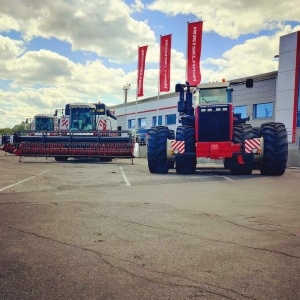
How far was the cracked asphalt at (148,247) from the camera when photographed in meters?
2.47

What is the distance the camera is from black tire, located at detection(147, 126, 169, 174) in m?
11.9

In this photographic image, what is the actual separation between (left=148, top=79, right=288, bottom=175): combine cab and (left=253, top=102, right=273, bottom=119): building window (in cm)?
1472

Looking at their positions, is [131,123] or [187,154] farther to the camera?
[131,123]

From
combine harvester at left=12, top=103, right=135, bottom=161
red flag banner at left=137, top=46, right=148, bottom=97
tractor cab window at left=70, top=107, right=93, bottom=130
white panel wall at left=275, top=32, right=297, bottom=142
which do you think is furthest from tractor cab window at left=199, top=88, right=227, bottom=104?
red flag banner at left=137, top=46, right=148, bottom=97

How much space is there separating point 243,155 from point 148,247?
28.5 feet

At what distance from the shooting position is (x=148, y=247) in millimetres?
3443

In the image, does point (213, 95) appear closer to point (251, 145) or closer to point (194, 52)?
point (251, 145)

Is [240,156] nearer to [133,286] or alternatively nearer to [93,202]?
[93,202]

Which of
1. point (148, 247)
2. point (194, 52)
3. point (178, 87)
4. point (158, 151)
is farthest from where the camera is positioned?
point (194, 52)

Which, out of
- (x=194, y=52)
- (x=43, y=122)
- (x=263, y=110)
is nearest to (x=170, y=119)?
(x=263, y=110)

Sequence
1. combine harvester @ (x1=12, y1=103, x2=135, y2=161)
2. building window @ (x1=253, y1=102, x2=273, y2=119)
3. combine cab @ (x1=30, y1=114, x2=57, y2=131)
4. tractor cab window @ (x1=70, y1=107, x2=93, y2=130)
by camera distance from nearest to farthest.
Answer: combine harvester @ (x1=12, y1=103, x2=135, y2=161) → tractor cab window @ (x1=70, y1=107, x2=93, y2=130) → building window @ (x1=253, y1=102, x2=273, y2=119) → combine cab @ (x1=30, y1=114, x2=57, y2=131)

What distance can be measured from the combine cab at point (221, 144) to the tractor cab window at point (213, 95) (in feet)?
0.18

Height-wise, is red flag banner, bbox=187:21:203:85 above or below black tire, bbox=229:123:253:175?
above

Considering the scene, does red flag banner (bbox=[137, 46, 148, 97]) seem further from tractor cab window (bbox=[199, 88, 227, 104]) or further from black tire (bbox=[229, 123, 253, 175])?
black tire (bbox=[229, 123, 253, 175])
